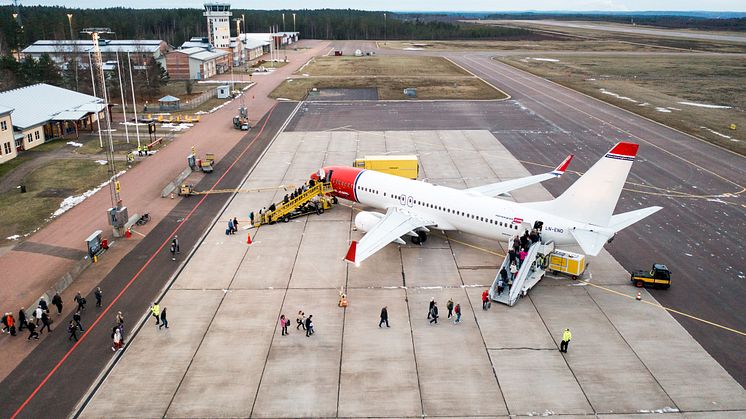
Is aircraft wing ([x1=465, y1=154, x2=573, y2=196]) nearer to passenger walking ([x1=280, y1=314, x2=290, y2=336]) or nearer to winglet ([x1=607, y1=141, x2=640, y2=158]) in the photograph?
winglet ([x1=607, y1=141, x2=640, y2=158])

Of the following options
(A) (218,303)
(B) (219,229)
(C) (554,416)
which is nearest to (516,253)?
(C) (554,416)

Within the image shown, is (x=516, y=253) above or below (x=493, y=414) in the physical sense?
above

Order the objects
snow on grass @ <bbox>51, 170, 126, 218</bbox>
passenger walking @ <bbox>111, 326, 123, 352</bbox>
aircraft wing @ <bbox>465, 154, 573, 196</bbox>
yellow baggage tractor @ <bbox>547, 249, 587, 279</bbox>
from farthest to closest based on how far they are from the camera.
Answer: snow on grass @ <bbox>51, 170, 126, 218</bbox> → aircraft wing @ <bbox>465, 154, 573, 196</bbox> → yellow baggage tractor @ <bbox>547, 249, 587, 279</bbox> → passenger walking @ <bbox>111, 326, 123, 352</bbox>

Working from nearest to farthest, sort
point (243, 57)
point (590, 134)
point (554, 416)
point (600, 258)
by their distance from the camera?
point (554, 416) < point (600, 258) < point (590, 134) < point (243, 57)

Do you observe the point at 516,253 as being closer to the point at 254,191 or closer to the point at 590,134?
the point at 254,191

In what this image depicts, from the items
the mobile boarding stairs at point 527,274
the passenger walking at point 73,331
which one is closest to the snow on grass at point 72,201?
the passenger walking at point 73,331

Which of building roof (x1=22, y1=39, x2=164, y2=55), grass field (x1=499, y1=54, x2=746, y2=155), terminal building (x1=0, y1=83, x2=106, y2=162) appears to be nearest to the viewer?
terminal building (x1=0, y1=83, x2=106, y2=162)

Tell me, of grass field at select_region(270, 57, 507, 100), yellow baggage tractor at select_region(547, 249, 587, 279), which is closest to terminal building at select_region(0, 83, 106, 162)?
grass field at select_region(270, 57, 507, 100)
